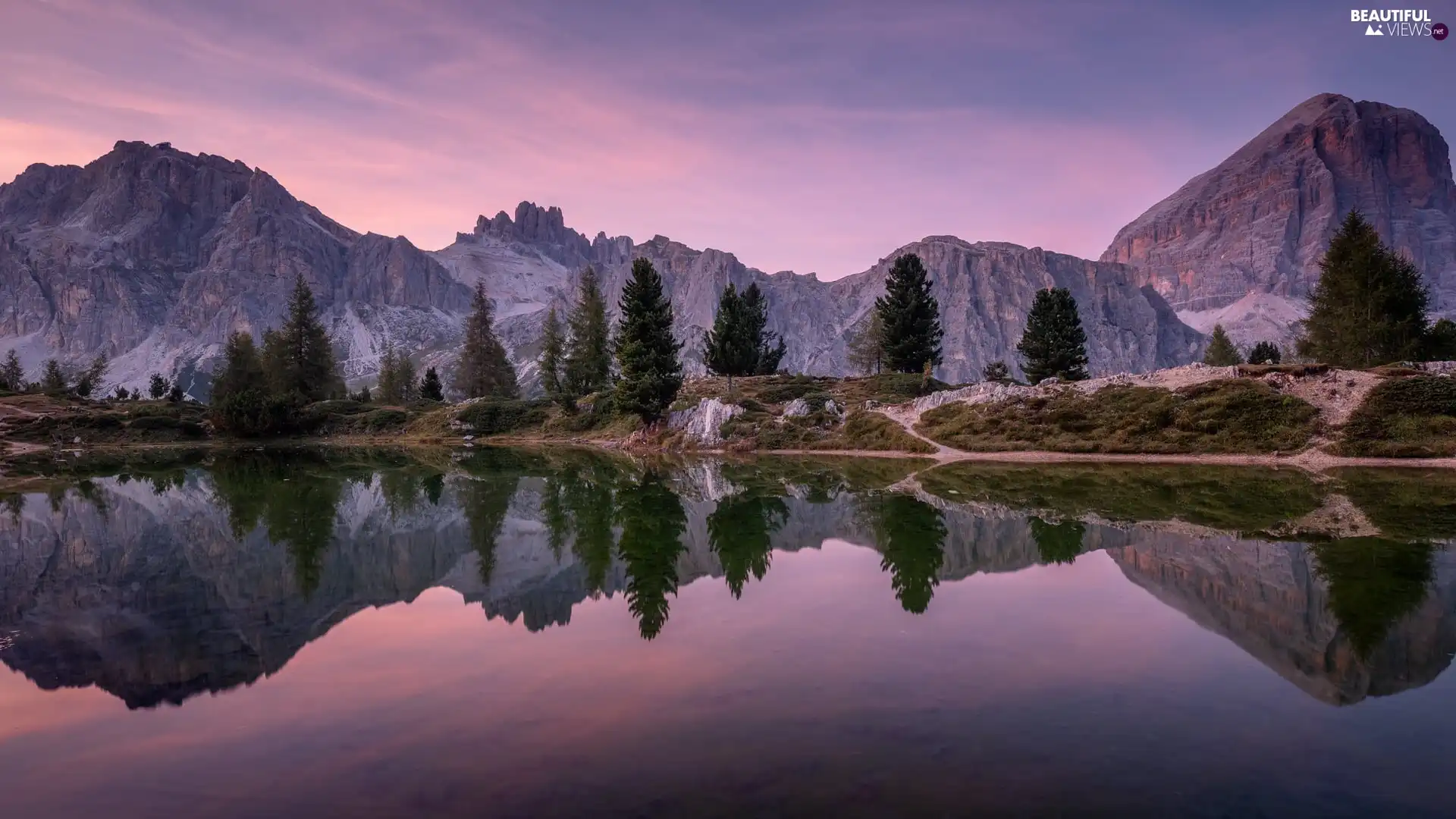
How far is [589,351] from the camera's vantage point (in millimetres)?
106000

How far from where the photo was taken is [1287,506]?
87.9ft

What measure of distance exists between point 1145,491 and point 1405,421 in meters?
24.1

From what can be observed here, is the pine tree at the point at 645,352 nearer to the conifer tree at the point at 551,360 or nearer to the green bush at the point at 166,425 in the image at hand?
the conifer tree at the point at 551,360

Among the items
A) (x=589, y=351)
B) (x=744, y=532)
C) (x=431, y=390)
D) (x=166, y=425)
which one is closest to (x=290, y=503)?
(x=744, y=532)

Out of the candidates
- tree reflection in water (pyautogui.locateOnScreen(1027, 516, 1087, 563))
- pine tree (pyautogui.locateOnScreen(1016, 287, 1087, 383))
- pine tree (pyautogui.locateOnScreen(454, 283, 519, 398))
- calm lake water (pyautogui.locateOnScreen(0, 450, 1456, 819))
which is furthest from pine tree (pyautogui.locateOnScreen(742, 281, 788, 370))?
calm lake water (pyautogui.locateOnScreen(0, 450, 1456, 819))

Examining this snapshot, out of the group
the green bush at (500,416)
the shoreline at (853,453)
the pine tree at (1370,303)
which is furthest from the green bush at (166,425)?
the pine tree at (1370,303)

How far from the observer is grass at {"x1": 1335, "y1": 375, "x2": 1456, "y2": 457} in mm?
40719

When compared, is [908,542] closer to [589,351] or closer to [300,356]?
[589,351]

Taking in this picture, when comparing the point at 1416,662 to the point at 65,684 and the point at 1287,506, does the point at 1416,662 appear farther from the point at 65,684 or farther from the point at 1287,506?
the point at 65,684

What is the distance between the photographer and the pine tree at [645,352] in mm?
A: 72250

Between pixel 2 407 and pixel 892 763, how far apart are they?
406 ft

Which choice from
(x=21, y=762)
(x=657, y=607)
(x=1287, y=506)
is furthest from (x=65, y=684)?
(x=1287, y=506)

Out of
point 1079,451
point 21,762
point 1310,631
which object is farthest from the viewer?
point 1079,451

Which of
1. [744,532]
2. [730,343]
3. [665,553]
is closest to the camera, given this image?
[665,553]
